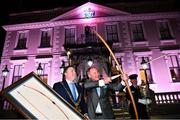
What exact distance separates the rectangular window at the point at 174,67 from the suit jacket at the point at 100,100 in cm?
1579

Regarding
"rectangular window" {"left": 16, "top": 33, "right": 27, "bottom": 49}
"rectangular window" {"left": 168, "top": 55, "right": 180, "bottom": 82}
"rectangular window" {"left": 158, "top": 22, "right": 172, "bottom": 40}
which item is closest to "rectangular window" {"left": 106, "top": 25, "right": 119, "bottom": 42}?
"rectangular window" {"left": 158, "top": 22, "right": 172, "bottom": 40}

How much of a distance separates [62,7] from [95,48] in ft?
22.8

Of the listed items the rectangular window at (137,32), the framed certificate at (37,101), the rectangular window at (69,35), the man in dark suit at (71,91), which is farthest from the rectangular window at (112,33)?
the framed certificate at (37,101)

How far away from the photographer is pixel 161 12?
20.5 m

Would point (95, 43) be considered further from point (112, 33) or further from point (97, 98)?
point (97, 98)

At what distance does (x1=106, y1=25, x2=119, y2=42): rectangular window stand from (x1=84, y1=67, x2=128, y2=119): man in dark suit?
1622 cm

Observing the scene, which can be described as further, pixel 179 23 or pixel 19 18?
pixel 19 18

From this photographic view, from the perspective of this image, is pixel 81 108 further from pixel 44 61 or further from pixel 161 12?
pixel 161 12

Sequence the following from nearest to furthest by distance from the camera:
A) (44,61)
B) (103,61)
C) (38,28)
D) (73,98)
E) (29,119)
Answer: (29,119) → (73,98) → (103,61) → (44,61) → (38,28)

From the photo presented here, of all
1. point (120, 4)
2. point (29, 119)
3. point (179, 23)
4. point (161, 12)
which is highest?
point (120, 4)

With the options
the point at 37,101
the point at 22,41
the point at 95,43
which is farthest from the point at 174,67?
the point at 37,101

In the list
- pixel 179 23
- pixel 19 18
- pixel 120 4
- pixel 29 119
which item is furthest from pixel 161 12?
pixel 29 119

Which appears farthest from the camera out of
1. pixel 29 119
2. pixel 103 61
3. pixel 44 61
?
pixel 44 61

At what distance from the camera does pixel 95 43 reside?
60.0ft
